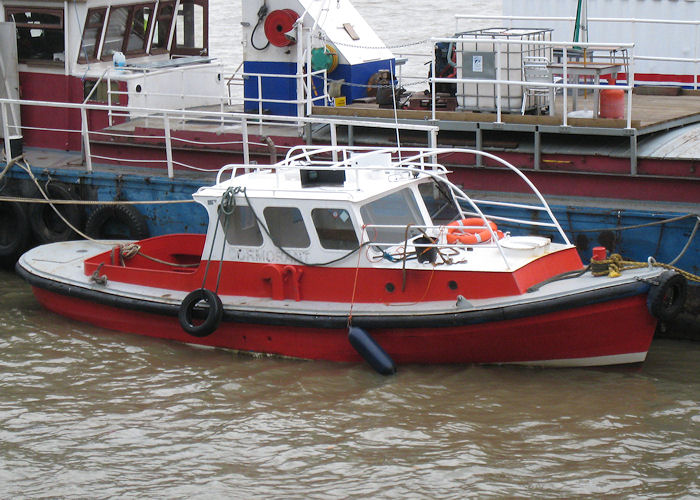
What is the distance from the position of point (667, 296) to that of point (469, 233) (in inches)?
79.0

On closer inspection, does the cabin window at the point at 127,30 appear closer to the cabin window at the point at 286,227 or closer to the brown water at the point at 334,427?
the brown water at the point at 334,427

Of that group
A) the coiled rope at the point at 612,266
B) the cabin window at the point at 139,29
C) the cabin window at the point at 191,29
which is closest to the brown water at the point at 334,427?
the coiled rope at the point at 612,266

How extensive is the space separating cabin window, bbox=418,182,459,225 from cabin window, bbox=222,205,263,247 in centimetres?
173

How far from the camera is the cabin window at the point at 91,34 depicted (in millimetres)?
13980

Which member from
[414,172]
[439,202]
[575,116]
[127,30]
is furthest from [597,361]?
[127,30]

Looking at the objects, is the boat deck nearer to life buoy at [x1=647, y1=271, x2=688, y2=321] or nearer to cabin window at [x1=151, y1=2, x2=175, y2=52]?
life buoy at [x1=647, y1=271, x2=688, y2=321]

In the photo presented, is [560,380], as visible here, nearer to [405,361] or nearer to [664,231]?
[405,361]

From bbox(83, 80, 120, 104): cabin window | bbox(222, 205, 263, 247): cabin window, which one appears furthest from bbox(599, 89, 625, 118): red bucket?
bbox(83, 80, 120, 104): cabin window

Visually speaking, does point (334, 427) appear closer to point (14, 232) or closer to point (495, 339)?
point (495, 339)

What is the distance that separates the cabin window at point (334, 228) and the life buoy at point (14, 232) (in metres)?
5.22

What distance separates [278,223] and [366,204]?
0.90 metres

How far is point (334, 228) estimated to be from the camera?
9.62 m

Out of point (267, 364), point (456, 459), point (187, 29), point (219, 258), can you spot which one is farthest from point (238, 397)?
point (187, 29)

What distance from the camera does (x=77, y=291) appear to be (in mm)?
10953
